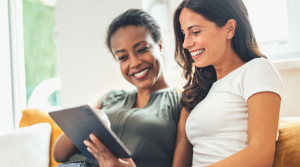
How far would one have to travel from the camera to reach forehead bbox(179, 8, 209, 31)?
0.95 m

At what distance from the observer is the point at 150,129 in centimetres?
113

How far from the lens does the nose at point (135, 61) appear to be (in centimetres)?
129

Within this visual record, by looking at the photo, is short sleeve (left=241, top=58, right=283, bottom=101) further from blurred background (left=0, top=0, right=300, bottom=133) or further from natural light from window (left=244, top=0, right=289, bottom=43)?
natural light from window (left=244, top=0, right=289, bottom=43)

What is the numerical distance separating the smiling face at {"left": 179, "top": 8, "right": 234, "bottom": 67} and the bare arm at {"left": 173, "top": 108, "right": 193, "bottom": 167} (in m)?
0.30

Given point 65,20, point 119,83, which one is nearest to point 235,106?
point 119,83

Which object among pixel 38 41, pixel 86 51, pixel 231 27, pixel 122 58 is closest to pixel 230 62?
pixel 231 27

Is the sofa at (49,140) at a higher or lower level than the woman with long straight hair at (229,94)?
lower

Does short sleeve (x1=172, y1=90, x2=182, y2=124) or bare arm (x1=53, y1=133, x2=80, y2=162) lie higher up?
short sleeve (x1=172, y1=90, x2=182, y2=124)

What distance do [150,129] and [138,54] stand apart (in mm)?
405

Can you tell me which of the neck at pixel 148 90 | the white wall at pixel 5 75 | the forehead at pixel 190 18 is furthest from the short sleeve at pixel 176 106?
the white wall at pixel 5 75

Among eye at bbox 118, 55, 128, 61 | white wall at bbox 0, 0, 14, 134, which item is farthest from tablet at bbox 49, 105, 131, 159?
white wall at bbox 0, 0, 14, 134

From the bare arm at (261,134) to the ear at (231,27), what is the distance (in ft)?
0.94

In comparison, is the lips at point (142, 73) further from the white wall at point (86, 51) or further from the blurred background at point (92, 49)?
the white wall at point (86, 51)

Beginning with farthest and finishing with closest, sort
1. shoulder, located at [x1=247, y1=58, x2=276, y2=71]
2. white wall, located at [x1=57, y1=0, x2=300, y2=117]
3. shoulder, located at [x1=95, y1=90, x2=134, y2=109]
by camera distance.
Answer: white wall, located at [x1=57, y1=0, x2=300, y2=117], shoulder, located at [x1=95, y1=90, x2=134, y2=109], shoulder, located at [x1=247, y1=58, x2=276, y2=71]
